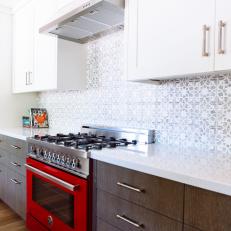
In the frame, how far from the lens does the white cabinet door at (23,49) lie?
2.65 metres

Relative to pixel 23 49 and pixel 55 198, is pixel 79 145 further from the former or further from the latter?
pixel 23 49

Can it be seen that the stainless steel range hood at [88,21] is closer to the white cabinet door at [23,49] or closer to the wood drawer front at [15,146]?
the white cabinet door at [23,49]

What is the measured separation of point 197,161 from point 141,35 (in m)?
0.78

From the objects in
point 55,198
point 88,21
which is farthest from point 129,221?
point 88,21

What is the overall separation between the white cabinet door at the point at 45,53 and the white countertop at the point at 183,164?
1203 millimetres

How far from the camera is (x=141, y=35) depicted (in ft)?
4.66

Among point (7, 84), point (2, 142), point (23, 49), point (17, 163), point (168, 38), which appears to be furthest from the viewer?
point (7, 84)

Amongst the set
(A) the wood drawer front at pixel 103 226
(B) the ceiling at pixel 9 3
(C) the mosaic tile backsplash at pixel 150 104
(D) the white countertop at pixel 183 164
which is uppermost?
(B) the ceiling at pixel 9 3

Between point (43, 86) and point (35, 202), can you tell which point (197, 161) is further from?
point (43, 86)

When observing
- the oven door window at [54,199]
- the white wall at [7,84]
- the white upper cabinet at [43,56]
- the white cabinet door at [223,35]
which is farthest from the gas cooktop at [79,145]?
the white wall at [7,84]

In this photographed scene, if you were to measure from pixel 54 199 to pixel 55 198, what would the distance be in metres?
0.02

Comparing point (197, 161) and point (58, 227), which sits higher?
point (197, 161)

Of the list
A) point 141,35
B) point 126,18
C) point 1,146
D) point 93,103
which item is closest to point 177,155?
point 141,35

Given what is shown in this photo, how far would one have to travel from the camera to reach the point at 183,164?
3.54ft
